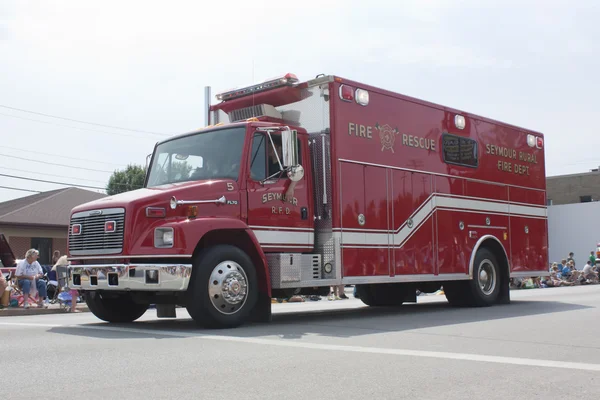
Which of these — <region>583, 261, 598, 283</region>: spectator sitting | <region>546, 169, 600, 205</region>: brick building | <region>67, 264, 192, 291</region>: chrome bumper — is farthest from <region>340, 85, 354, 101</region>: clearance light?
<region>546, 169, 600, 205</region>: brick building

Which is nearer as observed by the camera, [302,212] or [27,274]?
[302,212]

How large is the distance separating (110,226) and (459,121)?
7479 millimetres

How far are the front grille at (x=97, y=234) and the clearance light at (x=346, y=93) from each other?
13.2 ft

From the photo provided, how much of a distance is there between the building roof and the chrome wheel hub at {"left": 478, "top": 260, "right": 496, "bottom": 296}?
23.2 m

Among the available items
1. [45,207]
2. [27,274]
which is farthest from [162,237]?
[45,207]

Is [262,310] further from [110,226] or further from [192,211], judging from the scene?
[110,226]

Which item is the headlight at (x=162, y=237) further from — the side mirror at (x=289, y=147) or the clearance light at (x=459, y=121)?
the clearance light at (x=459, y=121)

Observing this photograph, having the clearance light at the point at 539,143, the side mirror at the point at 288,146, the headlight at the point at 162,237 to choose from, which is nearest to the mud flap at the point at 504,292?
the clearance light at the point at 539,143

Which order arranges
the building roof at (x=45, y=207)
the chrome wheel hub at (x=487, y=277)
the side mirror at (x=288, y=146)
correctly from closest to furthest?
the side mirror at (x=288, y=146) < the chrome wheel hub at (x=487, y=277) < the building roof at (x=45, y=207)

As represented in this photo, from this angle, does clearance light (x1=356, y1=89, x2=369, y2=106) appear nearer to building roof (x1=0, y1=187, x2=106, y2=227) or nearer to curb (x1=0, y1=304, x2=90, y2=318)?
curb (x1=0, y1=304, x2=90, y2=318)

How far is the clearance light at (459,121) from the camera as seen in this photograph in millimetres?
13914

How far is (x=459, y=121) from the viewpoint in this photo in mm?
14000

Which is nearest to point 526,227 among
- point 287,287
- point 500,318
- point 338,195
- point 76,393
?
point 500,318

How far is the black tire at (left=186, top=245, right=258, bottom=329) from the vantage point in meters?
9.25
